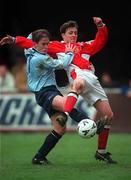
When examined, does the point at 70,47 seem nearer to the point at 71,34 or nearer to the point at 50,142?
the point at 71,34

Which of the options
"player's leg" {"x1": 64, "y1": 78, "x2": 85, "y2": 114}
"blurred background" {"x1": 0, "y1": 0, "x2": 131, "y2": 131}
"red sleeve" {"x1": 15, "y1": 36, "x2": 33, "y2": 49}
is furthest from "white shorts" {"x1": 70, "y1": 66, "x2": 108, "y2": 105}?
"blurred background" {"x1": 0, "y1": 0, "x2": 131, "y2": 131}

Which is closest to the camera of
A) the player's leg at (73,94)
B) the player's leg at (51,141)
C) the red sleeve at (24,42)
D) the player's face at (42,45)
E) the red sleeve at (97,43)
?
the player's leg at (73,94)

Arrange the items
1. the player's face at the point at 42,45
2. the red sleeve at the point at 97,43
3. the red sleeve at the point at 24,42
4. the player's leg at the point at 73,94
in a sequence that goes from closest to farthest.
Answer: the player's leg at the point at 73,94 → the player's face at the point at 42,45 → the red sleeve at the point at 24,42 → the red sleeve at the point at 97,43

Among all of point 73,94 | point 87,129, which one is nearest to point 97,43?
point 73,94

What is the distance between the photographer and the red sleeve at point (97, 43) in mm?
11391

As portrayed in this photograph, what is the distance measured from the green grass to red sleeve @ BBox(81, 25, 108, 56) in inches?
68.3

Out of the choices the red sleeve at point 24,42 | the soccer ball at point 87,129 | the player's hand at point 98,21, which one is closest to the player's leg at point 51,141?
the soccer ball at point 87,129

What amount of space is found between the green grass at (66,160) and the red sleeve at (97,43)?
173 cm

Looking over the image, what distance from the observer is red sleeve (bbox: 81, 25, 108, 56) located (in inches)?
448

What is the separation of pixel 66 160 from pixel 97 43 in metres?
2.01

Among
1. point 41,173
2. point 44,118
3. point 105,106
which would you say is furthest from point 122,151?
point 44,118

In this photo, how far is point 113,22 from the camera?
21.8 m

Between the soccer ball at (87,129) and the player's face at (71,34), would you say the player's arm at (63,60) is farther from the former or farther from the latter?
the soccer ball at (87,129)

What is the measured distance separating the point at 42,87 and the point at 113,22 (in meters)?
11.0
